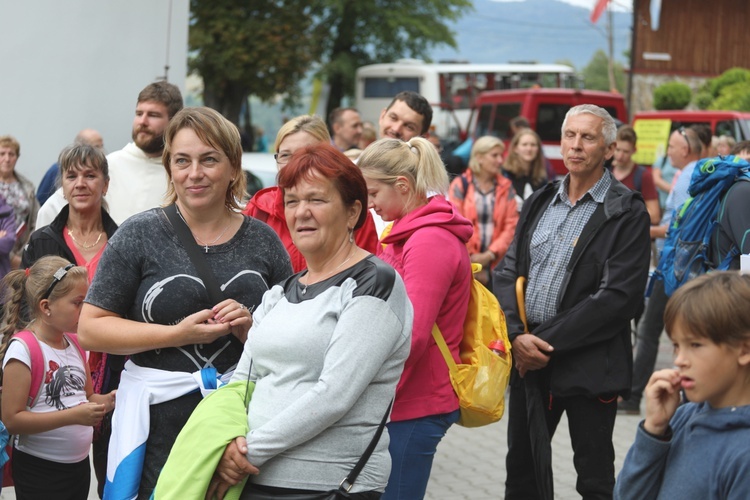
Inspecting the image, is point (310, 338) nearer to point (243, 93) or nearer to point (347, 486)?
point (347, 486)

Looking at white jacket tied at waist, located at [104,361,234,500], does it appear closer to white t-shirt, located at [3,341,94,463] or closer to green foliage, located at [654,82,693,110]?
white t-shirt, located at [3,341,94,463]

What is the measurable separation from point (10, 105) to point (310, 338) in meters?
6.53

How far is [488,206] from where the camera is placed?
357 inches

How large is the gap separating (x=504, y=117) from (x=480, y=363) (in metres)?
22.9

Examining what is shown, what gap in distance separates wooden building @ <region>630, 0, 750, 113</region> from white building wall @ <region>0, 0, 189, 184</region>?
2583 centimetres

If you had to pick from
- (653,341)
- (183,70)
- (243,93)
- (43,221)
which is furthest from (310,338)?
(243,93)

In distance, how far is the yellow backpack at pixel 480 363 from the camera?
163 inches

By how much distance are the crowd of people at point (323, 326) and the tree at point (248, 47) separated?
28259 mm

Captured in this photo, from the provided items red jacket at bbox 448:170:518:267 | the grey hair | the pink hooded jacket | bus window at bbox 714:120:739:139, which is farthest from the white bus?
the pink hooded jacket

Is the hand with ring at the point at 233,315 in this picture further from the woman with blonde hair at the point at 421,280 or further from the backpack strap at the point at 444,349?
the backpack strap at the point at 444,349

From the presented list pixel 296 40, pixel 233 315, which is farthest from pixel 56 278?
pixel 296 40

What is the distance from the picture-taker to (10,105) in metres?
8.73

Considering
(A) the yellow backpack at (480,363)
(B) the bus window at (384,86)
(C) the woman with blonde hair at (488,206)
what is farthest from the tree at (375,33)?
(A) the yellow backpack at (480,363)

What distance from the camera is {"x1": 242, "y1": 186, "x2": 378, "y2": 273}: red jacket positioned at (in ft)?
15.9
